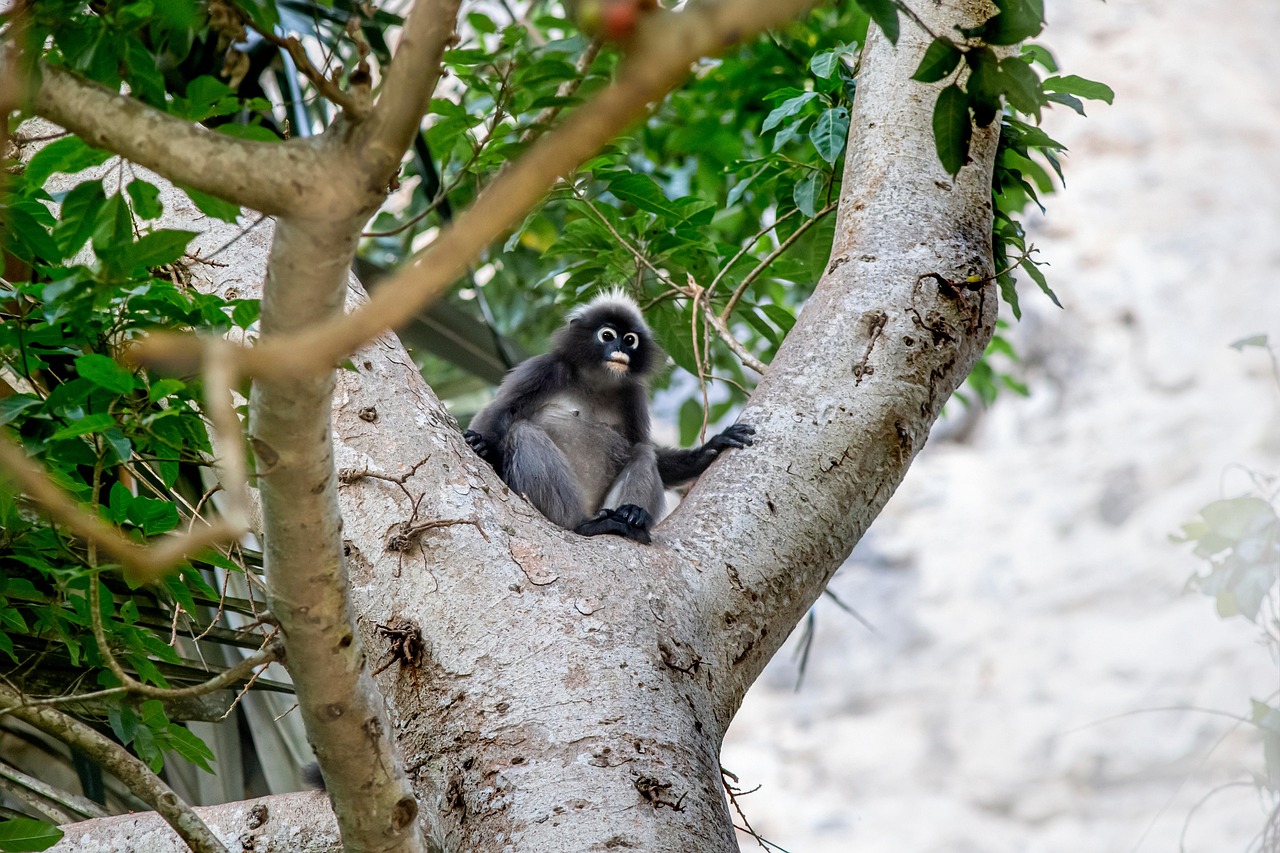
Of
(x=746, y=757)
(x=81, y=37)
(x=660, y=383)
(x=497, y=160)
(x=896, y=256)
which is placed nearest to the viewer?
(x=81, y=37)

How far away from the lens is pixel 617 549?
76.7 inches

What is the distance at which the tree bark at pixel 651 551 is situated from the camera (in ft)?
5.27

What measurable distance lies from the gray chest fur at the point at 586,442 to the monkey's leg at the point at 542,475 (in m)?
0.28

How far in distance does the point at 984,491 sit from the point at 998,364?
1684 millimetres

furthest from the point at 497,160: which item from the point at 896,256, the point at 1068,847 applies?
the point at 1068,847

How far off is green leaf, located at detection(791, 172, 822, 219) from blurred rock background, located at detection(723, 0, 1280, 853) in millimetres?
10918

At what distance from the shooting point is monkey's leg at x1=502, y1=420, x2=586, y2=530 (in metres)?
3.39

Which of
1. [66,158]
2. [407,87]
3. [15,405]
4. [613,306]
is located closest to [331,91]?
[407,87]

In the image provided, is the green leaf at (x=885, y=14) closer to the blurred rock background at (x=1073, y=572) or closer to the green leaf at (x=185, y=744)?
the green leaf at (x=185, y=744)

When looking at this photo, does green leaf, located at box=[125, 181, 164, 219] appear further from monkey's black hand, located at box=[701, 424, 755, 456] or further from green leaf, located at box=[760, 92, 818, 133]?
green leaf, located at box=[760, 92, 818, 133]

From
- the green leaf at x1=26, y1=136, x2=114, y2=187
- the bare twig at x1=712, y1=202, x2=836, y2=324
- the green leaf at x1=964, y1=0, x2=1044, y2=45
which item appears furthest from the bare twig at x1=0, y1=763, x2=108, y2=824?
the green leaf at x1=964, y1=0, x2=1044, y2=45

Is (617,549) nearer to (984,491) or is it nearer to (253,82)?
(253,82)

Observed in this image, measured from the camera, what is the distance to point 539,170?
2.45ft

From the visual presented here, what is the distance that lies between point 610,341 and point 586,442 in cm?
44
